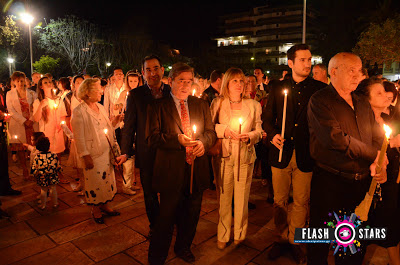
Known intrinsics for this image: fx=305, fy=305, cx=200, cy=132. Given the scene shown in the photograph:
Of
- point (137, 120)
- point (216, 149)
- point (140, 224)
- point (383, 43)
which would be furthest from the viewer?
point (383, 43)

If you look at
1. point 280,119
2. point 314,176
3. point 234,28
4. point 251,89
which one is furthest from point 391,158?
point 234,28

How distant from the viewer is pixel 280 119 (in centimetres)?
389

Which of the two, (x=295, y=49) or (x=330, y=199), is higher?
(x=295, y=49)

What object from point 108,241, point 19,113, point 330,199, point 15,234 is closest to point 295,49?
point 330,199

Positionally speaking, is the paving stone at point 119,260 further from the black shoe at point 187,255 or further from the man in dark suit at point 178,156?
the black shoe at point 187,255

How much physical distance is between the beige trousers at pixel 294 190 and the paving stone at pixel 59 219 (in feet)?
10.4

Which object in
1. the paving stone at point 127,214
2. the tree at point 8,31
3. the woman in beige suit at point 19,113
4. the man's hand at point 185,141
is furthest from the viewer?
the tree at point 8,31

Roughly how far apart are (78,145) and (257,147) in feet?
13.4

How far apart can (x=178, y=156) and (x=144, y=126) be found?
3.04 ft

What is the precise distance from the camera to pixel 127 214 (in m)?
5.20

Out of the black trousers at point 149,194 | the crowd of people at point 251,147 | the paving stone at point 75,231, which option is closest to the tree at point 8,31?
the crowd of people at point 251,147

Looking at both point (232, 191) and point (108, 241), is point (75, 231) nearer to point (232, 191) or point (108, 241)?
point (108, 241)

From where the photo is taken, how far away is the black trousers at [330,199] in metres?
2.96

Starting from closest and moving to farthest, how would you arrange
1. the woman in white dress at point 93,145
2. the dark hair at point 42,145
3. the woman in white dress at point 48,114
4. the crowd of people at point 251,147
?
the crowd of people at point 251,147
the woman in white dress at point 93,145
the dark hair at point 42,145
the woman in white dress at point 48,114
